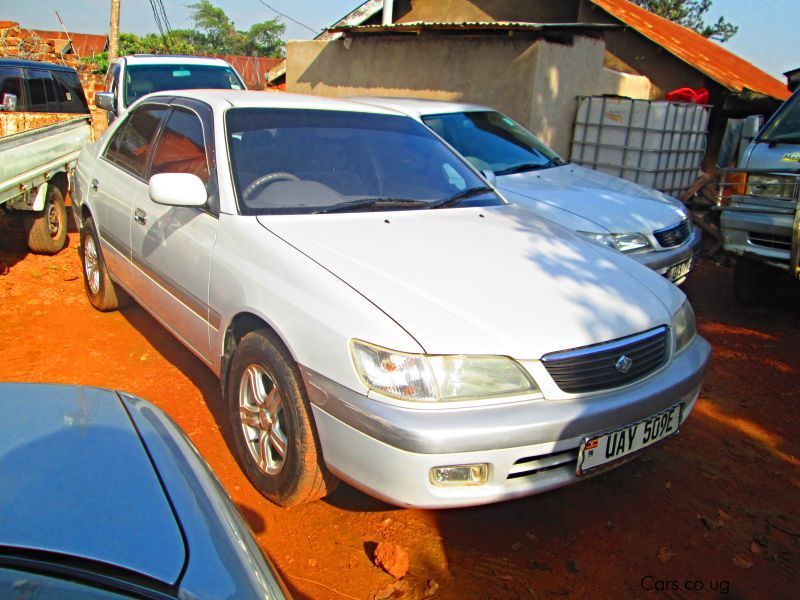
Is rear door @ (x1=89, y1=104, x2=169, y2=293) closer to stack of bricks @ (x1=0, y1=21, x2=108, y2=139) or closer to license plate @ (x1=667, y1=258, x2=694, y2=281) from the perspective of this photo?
license plate @ (x1=667, y1=258, x2=694, y2=281)

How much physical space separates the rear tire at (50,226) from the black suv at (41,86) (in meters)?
1.70

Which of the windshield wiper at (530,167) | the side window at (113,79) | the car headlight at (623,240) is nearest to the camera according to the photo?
the car headlight at (623,240)

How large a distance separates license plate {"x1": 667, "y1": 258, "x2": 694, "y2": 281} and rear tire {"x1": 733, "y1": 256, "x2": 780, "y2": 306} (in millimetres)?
588

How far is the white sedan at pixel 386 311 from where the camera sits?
7.39 ft

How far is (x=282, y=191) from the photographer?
3.16m

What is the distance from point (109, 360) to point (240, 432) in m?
1.78

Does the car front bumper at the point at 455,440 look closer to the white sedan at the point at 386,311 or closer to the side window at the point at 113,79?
the white sedan at the point at 386,311

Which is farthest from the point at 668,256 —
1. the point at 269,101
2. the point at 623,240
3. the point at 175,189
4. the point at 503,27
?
the point at 503,27

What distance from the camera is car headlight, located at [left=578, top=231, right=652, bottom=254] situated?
4.88 m

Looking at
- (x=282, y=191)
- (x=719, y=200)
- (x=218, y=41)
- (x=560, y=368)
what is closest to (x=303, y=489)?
(x=560, y=368)

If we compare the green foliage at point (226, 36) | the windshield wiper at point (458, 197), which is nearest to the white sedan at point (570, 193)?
the windshield wiper at point (458, 197)

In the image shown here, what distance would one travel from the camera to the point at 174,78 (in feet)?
30.8

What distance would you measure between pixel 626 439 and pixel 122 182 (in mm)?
3308

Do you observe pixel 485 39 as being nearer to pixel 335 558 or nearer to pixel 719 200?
pixel 719 200
